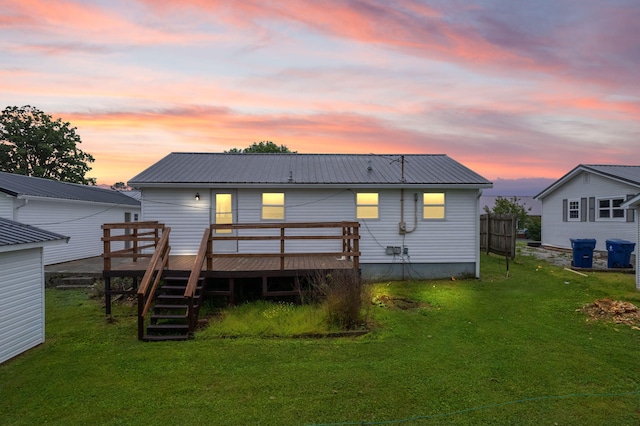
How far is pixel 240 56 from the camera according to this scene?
14.4m

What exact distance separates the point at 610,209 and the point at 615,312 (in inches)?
467

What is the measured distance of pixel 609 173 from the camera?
54.8 ft

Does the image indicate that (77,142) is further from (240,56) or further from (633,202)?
(633,202)

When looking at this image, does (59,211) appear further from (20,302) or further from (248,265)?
(248,265)

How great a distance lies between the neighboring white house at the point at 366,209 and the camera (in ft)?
38.8

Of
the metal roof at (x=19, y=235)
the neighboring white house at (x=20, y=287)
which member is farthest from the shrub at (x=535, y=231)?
the neighboring white house at (x=20, y=287)

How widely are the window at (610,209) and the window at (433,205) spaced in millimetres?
10218

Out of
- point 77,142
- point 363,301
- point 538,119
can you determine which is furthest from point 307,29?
point 77,142

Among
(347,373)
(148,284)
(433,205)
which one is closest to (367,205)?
(433,205)

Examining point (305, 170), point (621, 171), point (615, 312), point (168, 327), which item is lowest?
point (168, 327)

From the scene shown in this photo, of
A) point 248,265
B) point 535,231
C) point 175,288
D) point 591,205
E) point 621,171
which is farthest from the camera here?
point 535,231

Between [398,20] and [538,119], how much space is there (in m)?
11.1

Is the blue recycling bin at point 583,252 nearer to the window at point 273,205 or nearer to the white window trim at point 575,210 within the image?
the white window trim at point 575,210

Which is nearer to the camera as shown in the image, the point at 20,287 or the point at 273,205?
the point at 20,287
